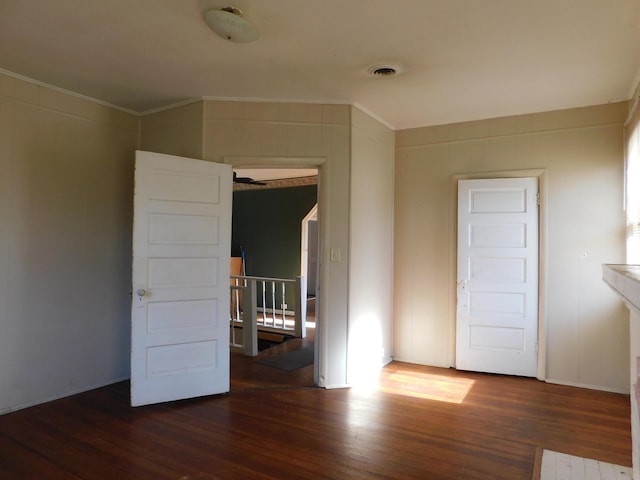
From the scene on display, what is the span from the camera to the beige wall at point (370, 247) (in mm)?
3688

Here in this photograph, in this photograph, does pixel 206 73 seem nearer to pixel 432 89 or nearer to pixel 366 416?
pixel 432 89

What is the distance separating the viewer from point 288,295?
7496 millimetres

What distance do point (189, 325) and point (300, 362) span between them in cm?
150

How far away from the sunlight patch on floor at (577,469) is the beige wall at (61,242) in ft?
11.3

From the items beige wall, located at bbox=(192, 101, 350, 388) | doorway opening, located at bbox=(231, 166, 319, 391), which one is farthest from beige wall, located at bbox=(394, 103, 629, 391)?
doorway opening, located at bbox=(231, 166, 319, 391)

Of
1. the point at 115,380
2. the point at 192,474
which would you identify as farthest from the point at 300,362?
the point at 192,474

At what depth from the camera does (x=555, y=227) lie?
374 cm

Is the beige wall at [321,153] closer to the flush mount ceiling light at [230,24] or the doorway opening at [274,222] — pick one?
the flush mount ceiling light at [230,24]

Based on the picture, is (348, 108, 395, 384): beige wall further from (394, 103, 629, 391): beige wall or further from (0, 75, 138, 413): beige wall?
(0, 75, 138, 413): beige wall

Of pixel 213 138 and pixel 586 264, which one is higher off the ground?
pixel 213 138

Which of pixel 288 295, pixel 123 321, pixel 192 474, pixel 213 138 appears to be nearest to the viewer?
pixel 192 474

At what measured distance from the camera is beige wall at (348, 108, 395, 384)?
12.1ft

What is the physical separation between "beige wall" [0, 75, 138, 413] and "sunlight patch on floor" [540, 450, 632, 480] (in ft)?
11.3

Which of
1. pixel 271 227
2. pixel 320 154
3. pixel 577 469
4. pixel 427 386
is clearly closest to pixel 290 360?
pixel 427 386
